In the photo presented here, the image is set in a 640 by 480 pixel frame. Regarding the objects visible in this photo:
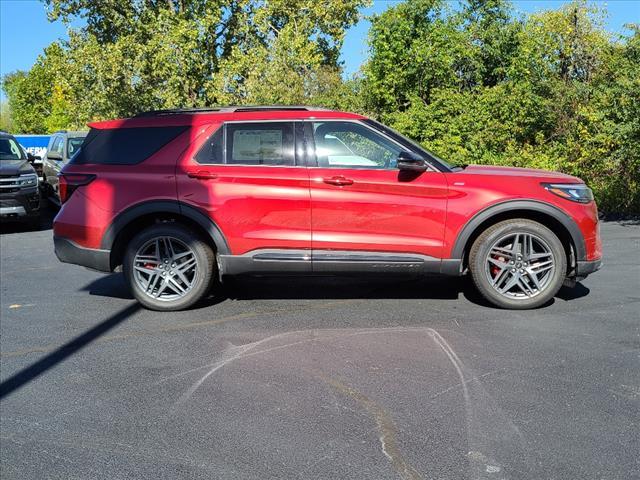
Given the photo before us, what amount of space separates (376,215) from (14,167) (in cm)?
981

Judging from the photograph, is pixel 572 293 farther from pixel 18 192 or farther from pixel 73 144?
pixel 73 144

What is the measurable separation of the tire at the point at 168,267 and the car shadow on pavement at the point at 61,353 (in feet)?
0.96

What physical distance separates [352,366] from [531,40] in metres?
13.9

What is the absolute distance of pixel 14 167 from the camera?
43.1 ft

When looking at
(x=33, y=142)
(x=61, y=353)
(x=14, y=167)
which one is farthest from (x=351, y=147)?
(x=33, y=142)

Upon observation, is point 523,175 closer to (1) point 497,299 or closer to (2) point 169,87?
(1) point 497,299

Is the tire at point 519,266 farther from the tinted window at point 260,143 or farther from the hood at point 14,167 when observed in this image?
the hood at point 14,167

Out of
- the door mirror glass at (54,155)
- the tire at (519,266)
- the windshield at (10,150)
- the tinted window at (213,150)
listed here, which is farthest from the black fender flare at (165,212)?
the door mirror glass at (54,155)

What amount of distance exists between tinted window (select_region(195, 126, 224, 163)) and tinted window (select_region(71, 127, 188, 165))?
0.31 meters

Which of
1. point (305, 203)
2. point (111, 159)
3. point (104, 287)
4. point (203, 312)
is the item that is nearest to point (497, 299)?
point (305, 203)

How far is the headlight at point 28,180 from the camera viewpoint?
1303 cm

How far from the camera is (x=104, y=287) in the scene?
7539mm

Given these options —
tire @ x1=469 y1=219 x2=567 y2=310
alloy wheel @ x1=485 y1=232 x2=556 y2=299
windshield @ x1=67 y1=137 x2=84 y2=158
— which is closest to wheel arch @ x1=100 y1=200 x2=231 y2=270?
tire @ x1=469 y1=219 x2=567 y2=310

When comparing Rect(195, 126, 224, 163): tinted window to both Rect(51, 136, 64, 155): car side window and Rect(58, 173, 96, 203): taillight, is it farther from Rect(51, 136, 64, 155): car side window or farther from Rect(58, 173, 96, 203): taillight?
Rect(51, 136, 64, 155): car side window
